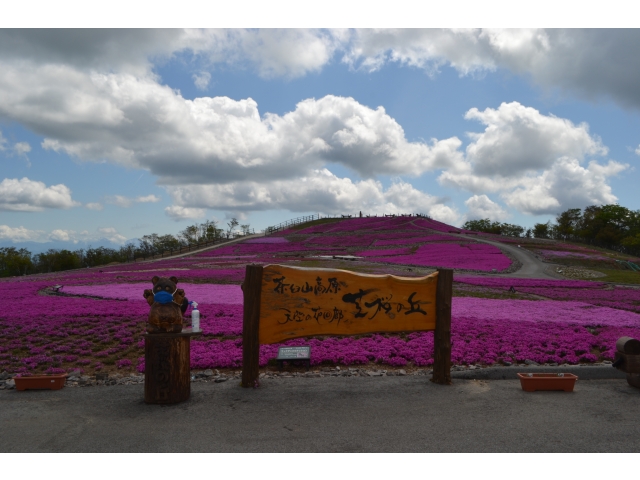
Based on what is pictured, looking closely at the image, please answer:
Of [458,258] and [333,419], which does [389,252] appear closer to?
[458,258]

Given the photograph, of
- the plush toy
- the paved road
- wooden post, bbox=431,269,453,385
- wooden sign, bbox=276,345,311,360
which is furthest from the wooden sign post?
wooden sign, bbox=276,345,311,360

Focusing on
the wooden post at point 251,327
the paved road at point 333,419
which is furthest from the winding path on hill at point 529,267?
the wooden post at point 251,327

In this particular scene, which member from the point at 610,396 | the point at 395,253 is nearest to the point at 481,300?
the point at 610,396

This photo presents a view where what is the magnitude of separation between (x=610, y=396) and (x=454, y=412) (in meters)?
3.08

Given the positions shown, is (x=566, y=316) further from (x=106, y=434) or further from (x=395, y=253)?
(x=395, y=253)

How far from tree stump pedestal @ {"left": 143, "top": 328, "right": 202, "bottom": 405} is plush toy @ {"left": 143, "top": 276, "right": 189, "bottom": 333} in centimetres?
16

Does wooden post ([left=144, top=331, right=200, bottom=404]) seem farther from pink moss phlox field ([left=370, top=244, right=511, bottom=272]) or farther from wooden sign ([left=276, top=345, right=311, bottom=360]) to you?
pink moss phlox field ([left=370, top=244, right=511, bottom=272])

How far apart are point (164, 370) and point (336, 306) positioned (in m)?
3.42

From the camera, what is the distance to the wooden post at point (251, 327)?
8.26 meters

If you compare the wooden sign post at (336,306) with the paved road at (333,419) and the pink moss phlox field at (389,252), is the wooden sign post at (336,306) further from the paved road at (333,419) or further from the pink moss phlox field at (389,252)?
the pink moss phlox field at (389,252)

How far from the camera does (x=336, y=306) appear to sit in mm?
8734

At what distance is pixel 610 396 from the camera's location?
7574mm

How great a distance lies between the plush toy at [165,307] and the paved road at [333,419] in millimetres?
1307
